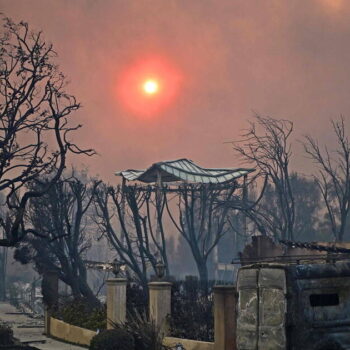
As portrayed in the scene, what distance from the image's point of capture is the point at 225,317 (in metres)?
14.6

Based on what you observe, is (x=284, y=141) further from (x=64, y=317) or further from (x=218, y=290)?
(x=218, y=290)

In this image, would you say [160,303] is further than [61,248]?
No

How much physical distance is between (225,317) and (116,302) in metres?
7.04

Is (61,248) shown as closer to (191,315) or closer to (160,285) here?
(191,315)

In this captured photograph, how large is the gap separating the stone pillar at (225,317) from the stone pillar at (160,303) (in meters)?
4.10

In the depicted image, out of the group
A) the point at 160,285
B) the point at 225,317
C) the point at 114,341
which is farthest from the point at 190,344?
the point at 160,285

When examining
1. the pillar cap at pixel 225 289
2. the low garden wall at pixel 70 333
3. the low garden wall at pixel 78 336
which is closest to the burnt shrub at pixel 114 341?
the low garden wall at pixel 78 336

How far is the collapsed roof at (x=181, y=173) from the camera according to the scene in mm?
43875

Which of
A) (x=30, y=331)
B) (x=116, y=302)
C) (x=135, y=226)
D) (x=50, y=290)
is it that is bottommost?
(x=30, y=331)

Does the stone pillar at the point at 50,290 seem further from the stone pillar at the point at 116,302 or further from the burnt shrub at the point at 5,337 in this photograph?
the burnt shrub at the point at 5,337

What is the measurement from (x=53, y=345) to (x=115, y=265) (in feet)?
11.9

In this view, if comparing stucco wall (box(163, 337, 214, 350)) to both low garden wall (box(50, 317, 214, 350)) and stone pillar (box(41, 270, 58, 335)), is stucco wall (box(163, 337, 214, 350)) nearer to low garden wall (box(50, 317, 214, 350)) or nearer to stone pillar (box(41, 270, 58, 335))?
low garden wall (box(50, 317, 214, 350))

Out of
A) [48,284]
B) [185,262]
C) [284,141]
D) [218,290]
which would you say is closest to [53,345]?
[48,284]

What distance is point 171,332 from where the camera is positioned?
1883cm
